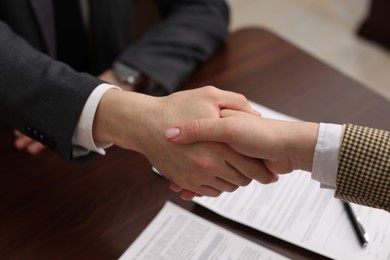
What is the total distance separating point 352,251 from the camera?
0.72 m

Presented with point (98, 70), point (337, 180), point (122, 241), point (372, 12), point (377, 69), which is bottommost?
point (377, 69)

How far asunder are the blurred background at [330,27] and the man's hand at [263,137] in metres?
1.66

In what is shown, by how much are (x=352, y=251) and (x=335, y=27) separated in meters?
2.20

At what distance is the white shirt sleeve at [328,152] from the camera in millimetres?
677

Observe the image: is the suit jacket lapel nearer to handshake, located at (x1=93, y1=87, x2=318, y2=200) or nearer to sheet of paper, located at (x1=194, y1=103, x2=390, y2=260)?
handshake, located at (x1=93, y1=87, x2=318, y2=200)

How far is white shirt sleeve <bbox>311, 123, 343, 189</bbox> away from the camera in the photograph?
2.22 ft

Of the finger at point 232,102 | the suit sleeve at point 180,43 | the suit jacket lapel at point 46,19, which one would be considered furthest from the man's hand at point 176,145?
the suit jacket lapel at point 46,19

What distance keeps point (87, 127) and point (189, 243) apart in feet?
0.86

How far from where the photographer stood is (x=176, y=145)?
0.76 metres

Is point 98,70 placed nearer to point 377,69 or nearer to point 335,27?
point 377,69

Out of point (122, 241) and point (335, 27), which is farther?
point (335, 27)

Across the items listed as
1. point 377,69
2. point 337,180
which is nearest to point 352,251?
point 337,180

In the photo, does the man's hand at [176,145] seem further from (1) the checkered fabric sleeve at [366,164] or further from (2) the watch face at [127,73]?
(2) the watch face at [127,73]

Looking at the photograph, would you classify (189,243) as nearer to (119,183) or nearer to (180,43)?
(119,183)
